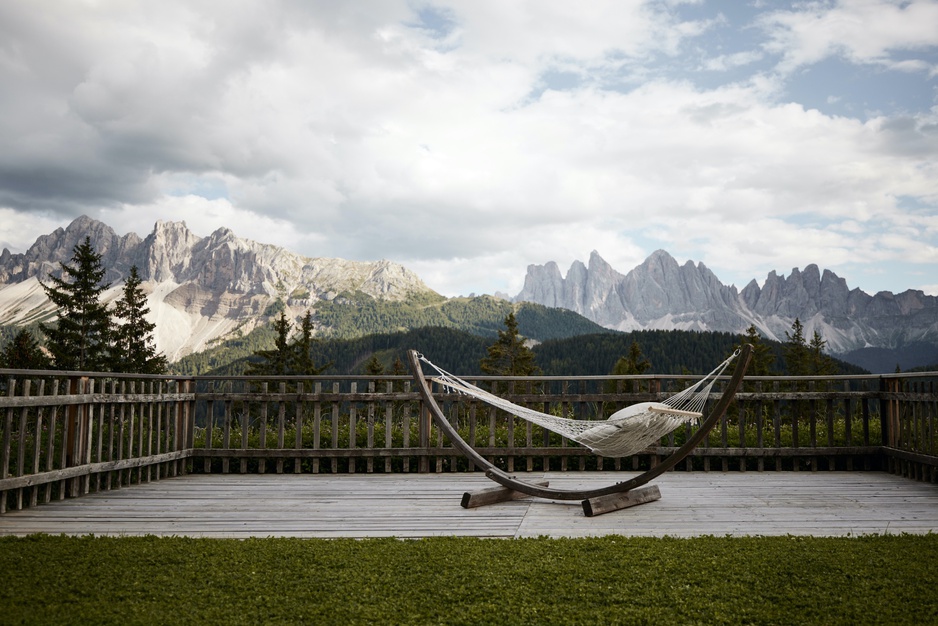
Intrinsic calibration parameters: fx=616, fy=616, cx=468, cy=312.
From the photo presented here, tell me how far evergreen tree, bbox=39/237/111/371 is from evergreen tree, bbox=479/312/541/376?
26.9 meters

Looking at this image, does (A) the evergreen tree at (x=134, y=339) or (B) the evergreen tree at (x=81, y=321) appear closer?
(B) the evergreen tree at (x=81, y=321)

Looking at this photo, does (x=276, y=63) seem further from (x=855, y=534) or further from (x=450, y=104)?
(x=855, y=534)

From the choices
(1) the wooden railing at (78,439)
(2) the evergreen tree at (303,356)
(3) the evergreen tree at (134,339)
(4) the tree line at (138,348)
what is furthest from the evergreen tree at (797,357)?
(1) the wooden railing at (78,439)

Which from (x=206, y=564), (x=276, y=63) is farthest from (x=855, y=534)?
(x=276, y=63)

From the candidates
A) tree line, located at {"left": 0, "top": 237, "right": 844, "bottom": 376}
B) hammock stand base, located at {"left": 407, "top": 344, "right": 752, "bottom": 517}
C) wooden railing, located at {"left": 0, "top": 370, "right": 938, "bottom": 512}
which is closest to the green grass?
hammock stand base, located at {"left": 407, "top": 344, "right": 752, "bottom": 517}

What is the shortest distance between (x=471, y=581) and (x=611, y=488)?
7.30 ft

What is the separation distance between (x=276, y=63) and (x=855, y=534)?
19932 millimetres

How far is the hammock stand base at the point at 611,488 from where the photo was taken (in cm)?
458

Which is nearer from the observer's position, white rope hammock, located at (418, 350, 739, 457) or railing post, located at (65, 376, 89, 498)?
white rope hammock, located at (418, 350, 739, 457)

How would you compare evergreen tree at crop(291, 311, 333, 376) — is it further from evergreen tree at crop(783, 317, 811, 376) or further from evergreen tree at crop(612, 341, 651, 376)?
evergreen tree at crop(783, 317, 811, 376)

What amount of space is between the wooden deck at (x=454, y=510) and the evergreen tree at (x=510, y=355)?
1708 inches

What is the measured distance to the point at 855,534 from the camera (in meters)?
3.96

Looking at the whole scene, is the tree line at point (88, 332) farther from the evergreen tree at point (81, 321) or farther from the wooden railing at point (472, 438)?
the wooden railing at point (472, 438)

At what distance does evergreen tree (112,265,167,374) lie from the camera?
40.7 meters
